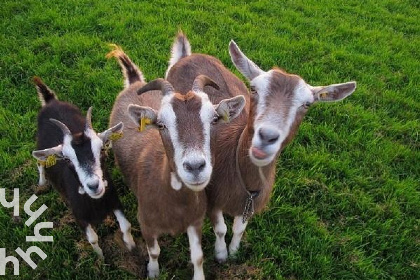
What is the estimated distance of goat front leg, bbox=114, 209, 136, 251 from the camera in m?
3.61

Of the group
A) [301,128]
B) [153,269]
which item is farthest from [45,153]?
[301,128]

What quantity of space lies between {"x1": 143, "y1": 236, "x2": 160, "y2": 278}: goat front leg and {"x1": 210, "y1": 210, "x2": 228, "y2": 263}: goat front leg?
53cm

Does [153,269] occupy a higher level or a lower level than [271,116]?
lower

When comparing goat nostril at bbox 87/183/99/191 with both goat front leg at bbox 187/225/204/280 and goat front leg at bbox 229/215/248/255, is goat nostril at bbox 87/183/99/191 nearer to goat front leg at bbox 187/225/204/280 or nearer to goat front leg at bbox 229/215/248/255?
goat front leg at bbox 187/225/204/280

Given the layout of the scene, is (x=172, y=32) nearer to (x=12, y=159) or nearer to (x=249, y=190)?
(x=12, y=159)

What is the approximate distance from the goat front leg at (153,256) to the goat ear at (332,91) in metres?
1.75

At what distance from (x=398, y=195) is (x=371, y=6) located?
180 inches

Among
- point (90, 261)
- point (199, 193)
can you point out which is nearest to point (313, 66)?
point (199, 193)

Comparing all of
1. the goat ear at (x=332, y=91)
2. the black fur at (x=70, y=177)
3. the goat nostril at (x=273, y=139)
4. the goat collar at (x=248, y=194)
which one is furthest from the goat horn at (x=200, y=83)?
the black fur at (x=70, y=177)

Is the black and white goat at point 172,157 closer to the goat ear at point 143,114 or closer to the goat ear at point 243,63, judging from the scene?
the goat ear at point 143,114

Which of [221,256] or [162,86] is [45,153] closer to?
[162,86]

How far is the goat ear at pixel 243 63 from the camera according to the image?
10.6ft

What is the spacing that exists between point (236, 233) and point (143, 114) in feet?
5.08

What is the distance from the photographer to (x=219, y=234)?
3.65 m
